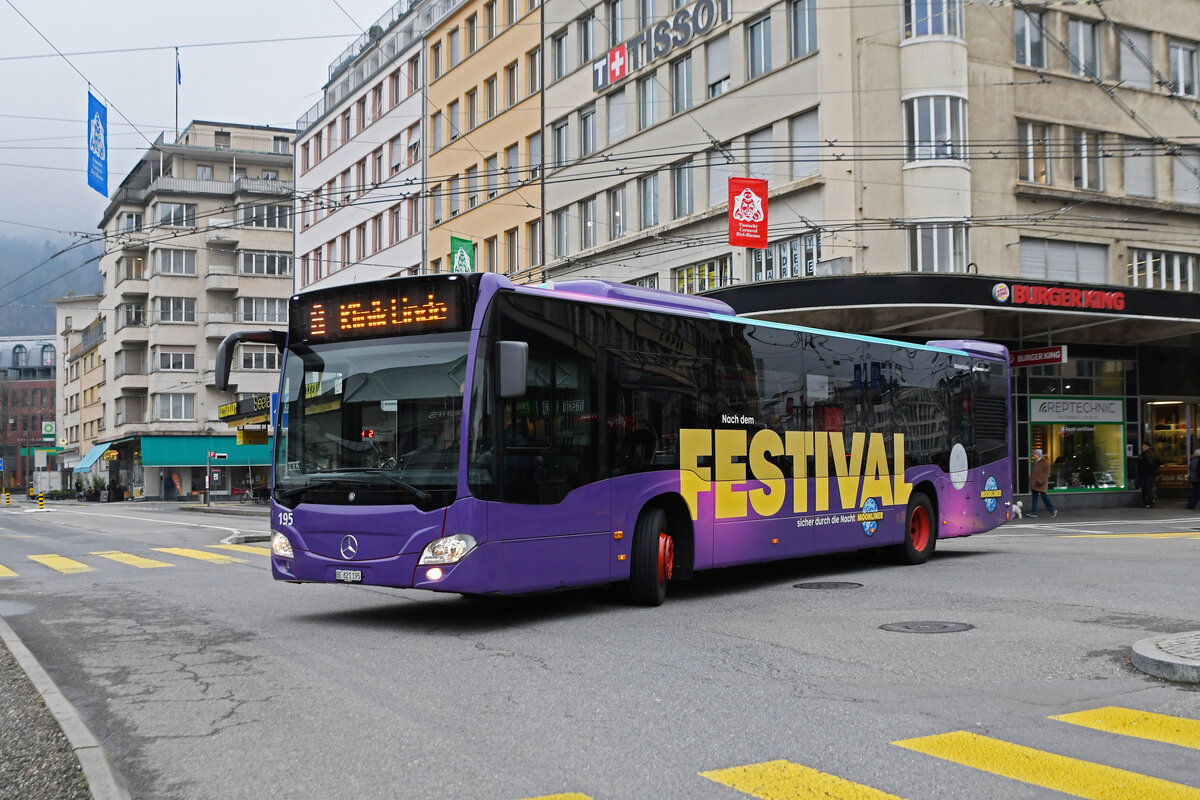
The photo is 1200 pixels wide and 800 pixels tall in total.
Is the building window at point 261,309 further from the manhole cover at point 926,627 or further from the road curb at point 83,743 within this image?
the road curb at point 83,743

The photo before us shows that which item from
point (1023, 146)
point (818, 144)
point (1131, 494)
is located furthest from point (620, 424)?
point (1131, 494)

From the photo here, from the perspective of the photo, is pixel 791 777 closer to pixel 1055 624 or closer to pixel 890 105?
pixel 1055 624

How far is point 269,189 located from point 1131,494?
6361cm

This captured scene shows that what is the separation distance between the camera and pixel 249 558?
20109 millimetres

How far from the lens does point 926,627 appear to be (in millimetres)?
10188

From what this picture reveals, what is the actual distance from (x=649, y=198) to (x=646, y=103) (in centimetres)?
297

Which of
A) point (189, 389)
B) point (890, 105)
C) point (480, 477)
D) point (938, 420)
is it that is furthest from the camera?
point (189, 389)

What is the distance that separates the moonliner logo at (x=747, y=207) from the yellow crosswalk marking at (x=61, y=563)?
52.9 feet

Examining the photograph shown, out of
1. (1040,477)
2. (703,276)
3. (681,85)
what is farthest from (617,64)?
(1040,477)

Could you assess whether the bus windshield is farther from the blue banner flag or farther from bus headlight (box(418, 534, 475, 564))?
the blue banner flag

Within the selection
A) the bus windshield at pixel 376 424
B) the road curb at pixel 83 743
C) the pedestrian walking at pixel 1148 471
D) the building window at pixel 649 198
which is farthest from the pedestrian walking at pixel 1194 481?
the road curb at pixel 83 743

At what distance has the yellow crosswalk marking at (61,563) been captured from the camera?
18.1m

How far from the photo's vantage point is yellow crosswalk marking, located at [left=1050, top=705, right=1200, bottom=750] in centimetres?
617

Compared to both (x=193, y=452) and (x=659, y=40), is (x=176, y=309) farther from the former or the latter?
(x=659, y=40)
